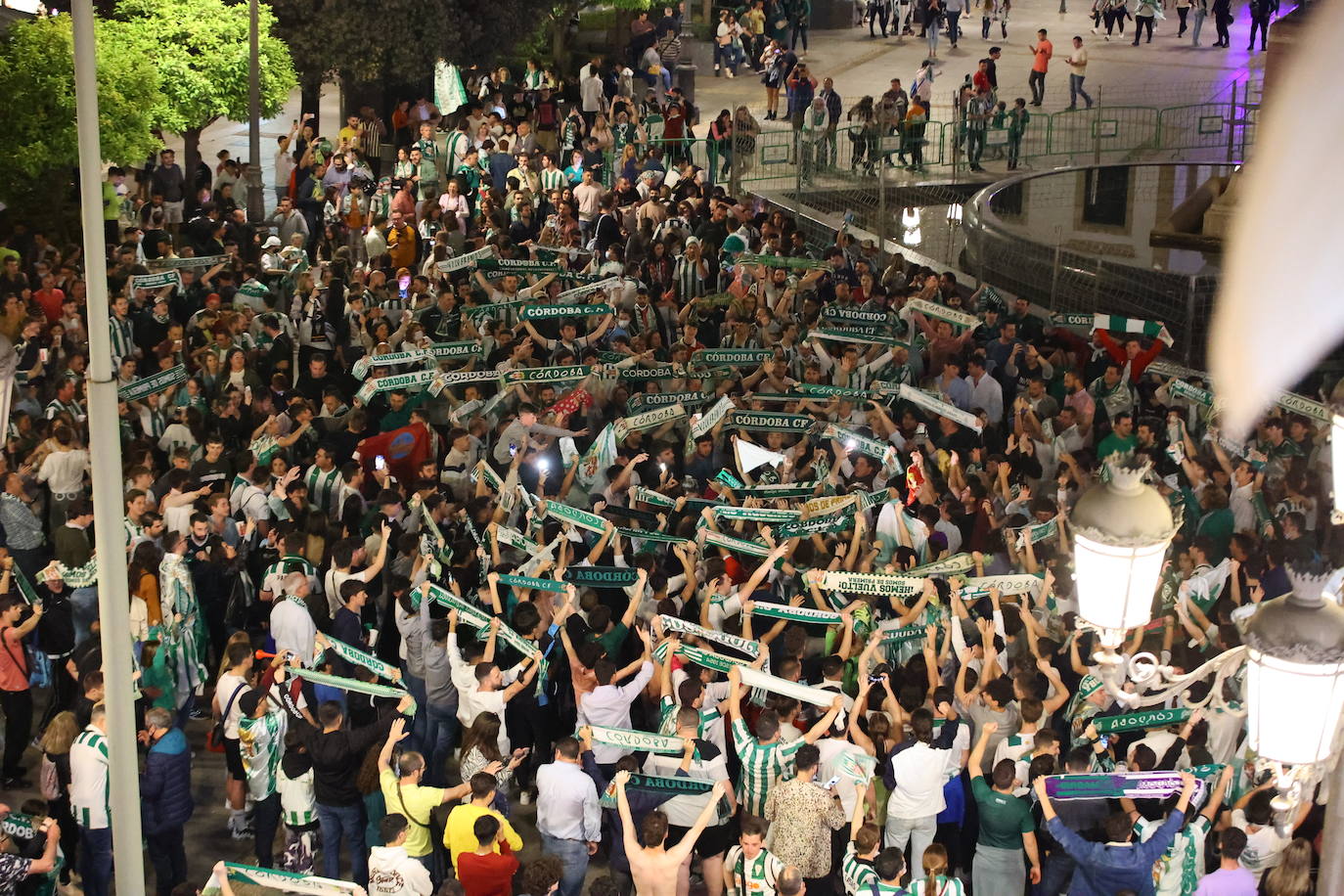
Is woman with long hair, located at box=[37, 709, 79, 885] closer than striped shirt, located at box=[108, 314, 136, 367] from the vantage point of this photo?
Yes

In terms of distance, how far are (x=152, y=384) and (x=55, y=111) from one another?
7.57 metres

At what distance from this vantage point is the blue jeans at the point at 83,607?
447 inches

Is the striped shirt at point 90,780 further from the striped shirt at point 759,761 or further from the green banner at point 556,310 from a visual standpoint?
the green banner at point 556,310

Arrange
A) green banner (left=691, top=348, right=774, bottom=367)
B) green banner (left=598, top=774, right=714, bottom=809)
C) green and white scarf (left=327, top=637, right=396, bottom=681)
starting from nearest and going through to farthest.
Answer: green banner (left=598, top=774, right=714, bottom=809) → green and white scarf (left=327, top=637, right=396, bottom=681) → green banner (left=691, top=348, right=774, bottom=367)

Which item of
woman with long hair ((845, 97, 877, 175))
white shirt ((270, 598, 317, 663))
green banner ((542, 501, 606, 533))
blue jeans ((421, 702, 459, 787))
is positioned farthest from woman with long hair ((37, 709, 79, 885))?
woman with long hair ((845, 97, 877, 175))

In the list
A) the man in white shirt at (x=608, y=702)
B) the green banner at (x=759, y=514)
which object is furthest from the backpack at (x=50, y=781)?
the green banner at (x=759, y=514)

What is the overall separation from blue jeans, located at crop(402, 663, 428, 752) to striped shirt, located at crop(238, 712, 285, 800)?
1.25 metres

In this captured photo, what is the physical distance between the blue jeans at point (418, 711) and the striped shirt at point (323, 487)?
220 cm

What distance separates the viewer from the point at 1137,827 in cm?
898

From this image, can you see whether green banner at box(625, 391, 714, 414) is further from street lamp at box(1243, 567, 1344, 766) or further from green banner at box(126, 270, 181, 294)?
street lamp at box(1243, 567, 1344, 766)

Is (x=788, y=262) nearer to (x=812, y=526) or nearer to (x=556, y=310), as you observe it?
(x=556, y=310)

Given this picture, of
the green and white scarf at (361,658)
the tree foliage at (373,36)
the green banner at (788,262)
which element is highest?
the tree foliage at (373,36)

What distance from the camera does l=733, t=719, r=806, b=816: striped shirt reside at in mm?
9367

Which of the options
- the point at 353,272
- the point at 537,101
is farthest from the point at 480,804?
the point at 537,101
